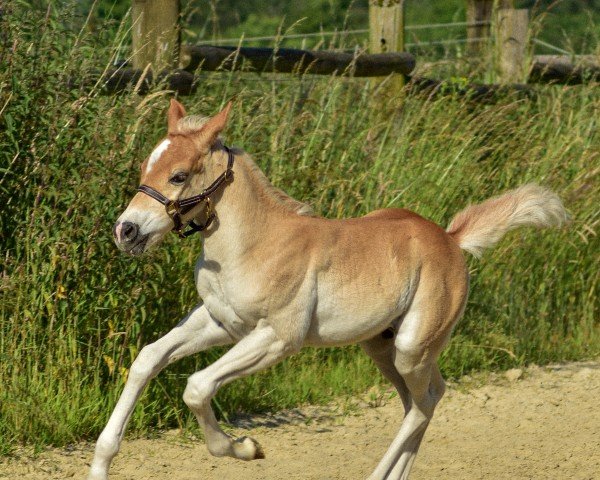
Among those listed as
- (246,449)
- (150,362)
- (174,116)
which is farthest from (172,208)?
(246,449)

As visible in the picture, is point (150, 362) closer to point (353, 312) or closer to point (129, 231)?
point (129, 231)

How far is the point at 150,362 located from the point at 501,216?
2044mm

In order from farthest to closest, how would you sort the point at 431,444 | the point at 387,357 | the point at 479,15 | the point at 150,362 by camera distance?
1. the point at 479,15
2. the point at 431,444
3. the point at 387,357
4. the point at 150,362

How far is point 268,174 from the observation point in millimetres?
6879

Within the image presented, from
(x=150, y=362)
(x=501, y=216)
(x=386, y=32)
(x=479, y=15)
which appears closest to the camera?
(x=150, y=362)

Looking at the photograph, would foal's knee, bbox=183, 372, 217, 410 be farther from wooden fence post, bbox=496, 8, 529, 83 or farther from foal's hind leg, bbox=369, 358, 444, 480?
wooden fence post, bbox=496, 8, 529, 83

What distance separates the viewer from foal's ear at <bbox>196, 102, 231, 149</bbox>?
14.3 ft

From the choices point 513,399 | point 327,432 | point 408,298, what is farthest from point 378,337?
point 513,399

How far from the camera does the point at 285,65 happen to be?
301 inches

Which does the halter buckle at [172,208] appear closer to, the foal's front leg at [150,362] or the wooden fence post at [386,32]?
the foal's front leg at [150,362]

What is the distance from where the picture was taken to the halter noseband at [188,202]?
426cm

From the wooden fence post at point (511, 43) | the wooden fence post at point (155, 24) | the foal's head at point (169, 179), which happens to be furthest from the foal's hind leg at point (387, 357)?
the wooden fence post at point (511, 43)

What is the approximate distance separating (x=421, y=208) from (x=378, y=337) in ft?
7.55

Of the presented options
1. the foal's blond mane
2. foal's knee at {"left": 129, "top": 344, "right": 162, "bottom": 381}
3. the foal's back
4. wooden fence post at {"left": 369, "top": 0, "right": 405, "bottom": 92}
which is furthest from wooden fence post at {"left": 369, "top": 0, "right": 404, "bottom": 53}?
foal's knee at {"left": 129, "top": 344, "right": 162, "bottom": 381}
